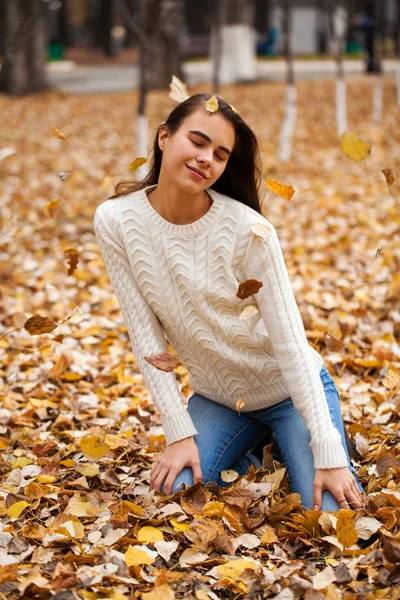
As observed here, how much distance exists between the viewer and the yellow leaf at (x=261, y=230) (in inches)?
90.6

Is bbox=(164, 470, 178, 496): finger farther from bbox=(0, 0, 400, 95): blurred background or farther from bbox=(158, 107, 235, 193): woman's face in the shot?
bbox=(0, 0, 400, 95): blurred background

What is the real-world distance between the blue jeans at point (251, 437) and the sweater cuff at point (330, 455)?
0.09m

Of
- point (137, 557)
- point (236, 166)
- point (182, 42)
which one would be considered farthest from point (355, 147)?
point (182, 42)

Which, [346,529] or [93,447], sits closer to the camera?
[346,529]

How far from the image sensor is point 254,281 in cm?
228

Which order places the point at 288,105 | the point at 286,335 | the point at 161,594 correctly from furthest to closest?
the point at 288,105 → the point at 286,335 → the point at 161,594

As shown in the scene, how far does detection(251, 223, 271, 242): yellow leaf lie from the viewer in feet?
7.55

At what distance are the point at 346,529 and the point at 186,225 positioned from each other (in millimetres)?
986

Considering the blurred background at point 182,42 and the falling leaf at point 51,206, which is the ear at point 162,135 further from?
the blurred background at point 182,42

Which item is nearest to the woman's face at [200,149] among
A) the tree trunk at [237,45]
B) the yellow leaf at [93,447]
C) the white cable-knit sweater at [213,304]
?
the white cable-knit sweater at [213,304]

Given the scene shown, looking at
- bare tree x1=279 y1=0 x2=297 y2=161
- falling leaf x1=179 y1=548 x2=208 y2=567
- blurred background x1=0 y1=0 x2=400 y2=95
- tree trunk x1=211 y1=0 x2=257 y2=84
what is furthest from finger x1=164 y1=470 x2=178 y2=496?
tree trunk x1=211 y1=0 x2=257 y2=84

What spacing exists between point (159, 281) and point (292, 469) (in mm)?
707

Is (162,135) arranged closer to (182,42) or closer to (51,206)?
(51,206)

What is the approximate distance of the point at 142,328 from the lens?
2.50m
